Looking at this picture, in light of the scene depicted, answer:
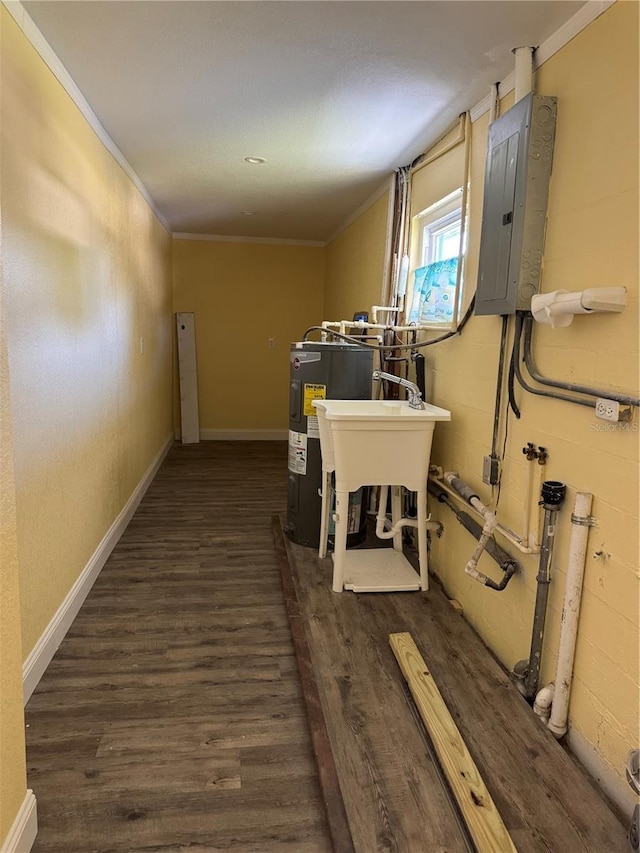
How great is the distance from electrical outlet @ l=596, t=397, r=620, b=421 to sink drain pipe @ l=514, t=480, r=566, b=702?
1.02 ft

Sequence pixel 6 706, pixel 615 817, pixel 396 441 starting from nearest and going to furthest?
pixel 6 706, pixel 615 817, pixel 396 441

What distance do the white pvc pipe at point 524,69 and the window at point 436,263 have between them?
2.42 feet

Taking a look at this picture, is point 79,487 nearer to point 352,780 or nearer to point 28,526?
point 28,526

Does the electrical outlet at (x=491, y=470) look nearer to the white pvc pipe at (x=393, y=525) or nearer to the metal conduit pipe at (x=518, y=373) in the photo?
the metal conduit pipe at (x=518, y=373)

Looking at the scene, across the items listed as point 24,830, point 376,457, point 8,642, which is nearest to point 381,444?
point 376,457

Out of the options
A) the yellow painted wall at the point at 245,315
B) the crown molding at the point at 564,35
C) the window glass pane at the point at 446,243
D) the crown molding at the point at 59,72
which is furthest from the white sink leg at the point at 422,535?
the yellow painted wall at the point at 245,315

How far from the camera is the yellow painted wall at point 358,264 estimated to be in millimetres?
3955

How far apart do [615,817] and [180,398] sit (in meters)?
5.67

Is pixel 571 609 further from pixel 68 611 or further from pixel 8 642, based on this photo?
pixel 68 611

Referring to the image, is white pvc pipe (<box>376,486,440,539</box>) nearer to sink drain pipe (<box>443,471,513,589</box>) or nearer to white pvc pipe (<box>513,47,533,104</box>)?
sink drain pipe (<box>443,471,513,589</box>)

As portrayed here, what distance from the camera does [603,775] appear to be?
1567 millimetres

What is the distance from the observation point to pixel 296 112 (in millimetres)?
2605

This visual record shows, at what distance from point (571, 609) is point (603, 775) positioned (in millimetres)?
469

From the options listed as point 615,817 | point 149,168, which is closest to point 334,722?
point 615,817
